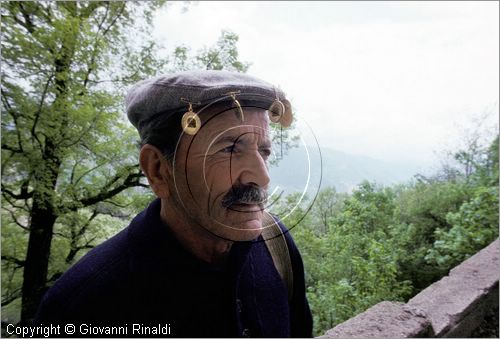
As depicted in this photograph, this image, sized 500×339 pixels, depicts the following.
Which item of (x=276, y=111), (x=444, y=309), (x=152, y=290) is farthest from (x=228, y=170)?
(x=444, y=309)

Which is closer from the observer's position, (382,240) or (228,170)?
(228,170)

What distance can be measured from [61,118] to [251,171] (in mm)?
4243

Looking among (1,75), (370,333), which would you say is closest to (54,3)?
(1,75)

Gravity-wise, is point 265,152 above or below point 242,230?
above

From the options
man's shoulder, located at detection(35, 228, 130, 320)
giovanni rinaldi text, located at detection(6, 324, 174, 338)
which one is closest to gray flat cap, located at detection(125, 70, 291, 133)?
man's shoulder, located at detection(35, 228, 130, 320)

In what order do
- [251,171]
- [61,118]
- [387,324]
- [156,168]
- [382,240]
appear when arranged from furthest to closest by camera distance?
1. [61,118]
2. [382,240]
3. [387,324]
4. [156,168]
5. [251,171]

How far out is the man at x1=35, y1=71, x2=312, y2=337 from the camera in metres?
0.68

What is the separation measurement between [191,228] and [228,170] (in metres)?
0.24

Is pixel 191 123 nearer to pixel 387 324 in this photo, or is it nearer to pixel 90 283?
pixel 90 283

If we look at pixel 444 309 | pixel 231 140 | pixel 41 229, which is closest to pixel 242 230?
pixel 231 140

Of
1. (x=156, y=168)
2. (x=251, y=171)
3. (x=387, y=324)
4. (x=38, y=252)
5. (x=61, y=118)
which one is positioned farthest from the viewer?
(x=38, y=252)

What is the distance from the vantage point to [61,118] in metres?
4.14

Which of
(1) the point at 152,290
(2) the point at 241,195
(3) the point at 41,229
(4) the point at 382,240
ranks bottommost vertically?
(1) the point at 152,290

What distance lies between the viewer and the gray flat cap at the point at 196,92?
0.72m
